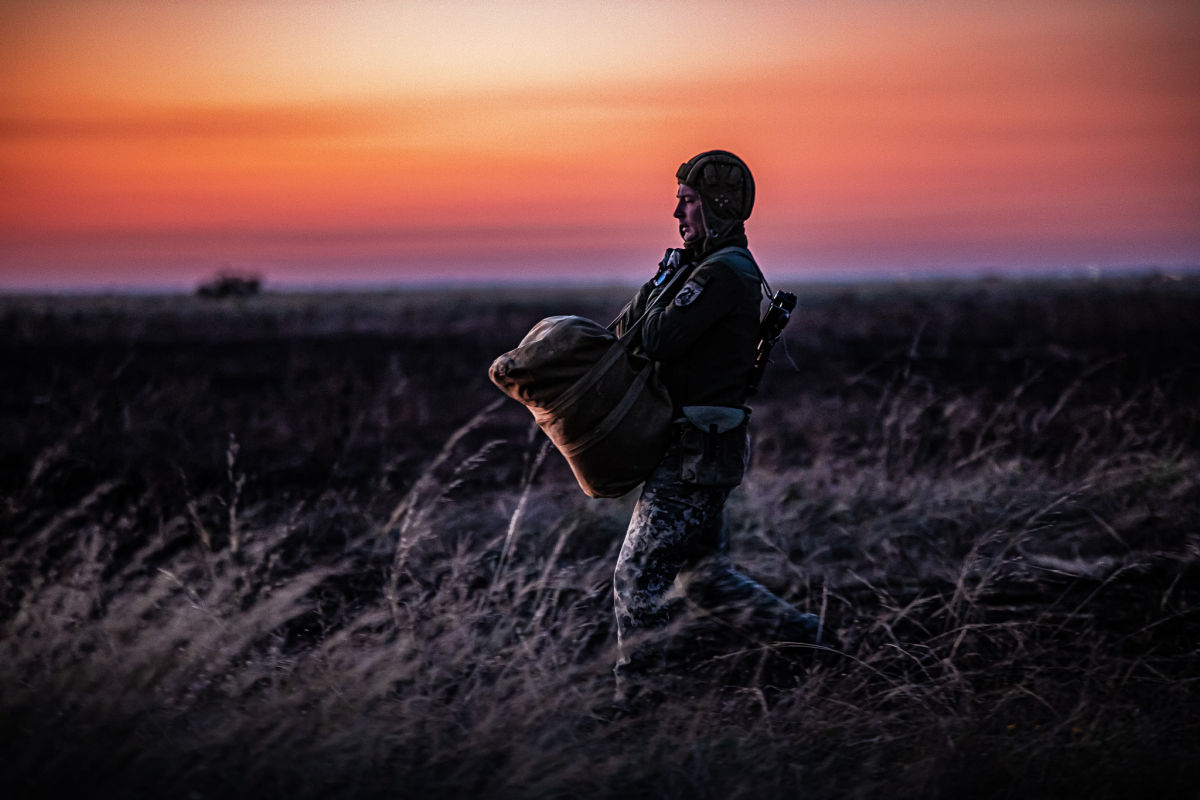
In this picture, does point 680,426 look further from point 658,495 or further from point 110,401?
point 110,401

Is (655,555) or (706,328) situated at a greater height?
(706,328)

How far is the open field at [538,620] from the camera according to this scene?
9.43 feet

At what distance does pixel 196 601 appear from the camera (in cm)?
429

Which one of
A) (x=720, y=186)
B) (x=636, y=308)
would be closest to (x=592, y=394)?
(x=636, y=308)

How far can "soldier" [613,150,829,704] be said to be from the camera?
3420mm

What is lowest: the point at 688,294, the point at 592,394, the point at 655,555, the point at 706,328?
the point at 655,555

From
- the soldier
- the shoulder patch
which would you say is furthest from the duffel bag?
the shoulder patch

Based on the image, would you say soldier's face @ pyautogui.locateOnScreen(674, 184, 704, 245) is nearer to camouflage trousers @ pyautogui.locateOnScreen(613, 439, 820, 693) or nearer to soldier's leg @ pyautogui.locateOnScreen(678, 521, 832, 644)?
camouflage trousers @ pyautogui.locateOnScreen(613, 439, 820, 693)

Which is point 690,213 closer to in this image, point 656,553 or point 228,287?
point 656,553

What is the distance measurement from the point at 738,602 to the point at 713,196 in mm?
1571

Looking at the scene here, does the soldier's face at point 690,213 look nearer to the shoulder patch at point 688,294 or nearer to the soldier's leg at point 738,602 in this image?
the shoulder patch at point 688,294

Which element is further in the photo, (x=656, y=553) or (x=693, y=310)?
(x=656, y=553)

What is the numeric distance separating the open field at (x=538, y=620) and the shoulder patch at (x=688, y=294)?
954mm

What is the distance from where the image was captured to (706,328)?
134 inches
